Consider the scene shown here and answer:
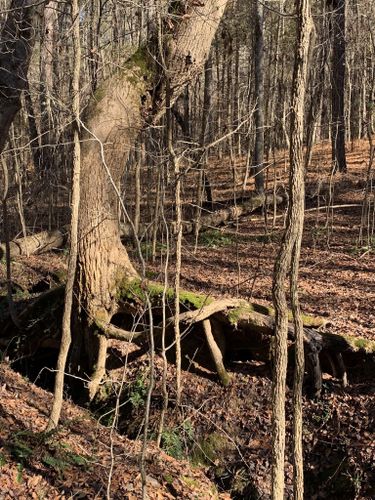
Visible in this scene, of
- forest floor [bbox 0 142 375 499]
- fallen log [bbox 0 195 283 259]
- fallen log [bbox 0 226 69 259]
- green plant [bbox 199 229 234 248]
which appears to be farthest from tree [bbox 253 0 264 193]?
forest floor [bbox 0 142 375 499]

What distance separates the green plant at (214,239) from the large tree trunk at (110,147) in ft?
18.3

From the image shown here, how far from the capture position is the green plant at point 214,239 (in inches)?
491

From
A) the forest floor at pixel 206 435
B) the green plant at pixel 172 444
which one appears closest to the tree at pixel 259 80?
the forest floor at pixel 206 435

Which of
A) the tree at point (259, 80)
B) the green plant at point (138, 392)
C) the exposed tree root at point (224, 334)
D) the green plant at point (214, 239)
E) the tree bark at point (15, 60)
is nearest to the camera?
the tree bark at point (15, 60)

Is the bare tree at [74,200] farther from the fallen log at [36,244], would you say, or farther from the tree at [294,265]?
the fallen log at [36,244]

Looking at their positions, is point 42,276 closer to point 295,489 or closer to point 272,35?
point 295,489

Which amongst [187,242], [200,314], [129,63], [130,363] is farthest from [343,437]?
[187,242]

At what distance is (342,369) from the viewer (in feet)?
20.9

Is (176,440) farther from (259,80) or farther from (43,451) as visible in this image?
(259,80)

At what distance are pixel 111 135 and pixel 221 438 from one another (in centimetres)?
404

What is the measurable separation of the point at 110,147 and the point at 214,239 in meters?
6.15

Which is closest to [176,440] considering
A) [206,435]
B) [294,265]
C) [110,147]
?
[206,435]

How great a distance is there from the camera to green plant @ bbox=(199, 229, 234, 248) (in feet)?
40.9

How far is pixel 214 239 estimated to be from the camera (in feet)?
41.9
